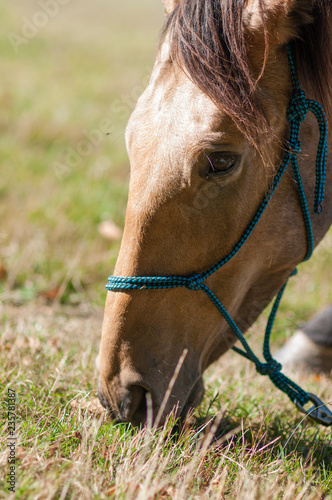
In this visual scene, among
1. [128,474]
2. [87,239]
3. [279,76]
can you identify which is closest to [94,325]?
[87,239]

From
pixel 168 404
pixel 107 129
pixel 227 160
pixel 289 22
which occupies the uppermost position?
pixel 107 129

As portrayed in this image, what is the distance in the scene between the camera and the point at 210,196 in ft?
5.80

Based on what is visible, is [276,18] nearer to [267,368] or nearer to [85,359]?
[267,368]

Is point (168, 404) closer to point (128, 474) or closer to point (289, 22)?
point (128, 474)

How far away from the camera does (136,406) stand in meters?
1.82

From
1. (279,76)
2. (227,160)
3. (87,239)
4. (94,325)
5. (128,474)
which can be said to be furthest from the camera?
(87,239)

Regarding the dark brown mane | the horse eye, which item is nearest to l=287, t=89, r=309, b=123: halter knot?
the dark brown mane

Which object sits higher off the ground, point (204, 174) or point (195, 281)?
point (204, 174)

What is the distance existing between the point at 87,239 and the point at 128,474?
316 cm

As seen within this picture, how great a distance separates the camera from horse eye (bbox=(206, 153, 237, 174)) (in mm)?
1718

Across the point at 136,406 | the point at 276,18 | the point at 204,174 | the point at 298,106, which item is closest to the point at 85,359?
the point at 136,406

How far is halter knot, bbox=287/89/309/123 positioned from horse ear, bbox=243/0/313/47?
7.9 inches

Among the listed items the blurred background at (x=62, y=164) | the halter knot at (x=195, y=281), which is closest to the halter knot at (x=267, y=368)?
the halter knot at (x=195, y=281)

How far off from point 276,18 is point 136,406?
4.88 feet
